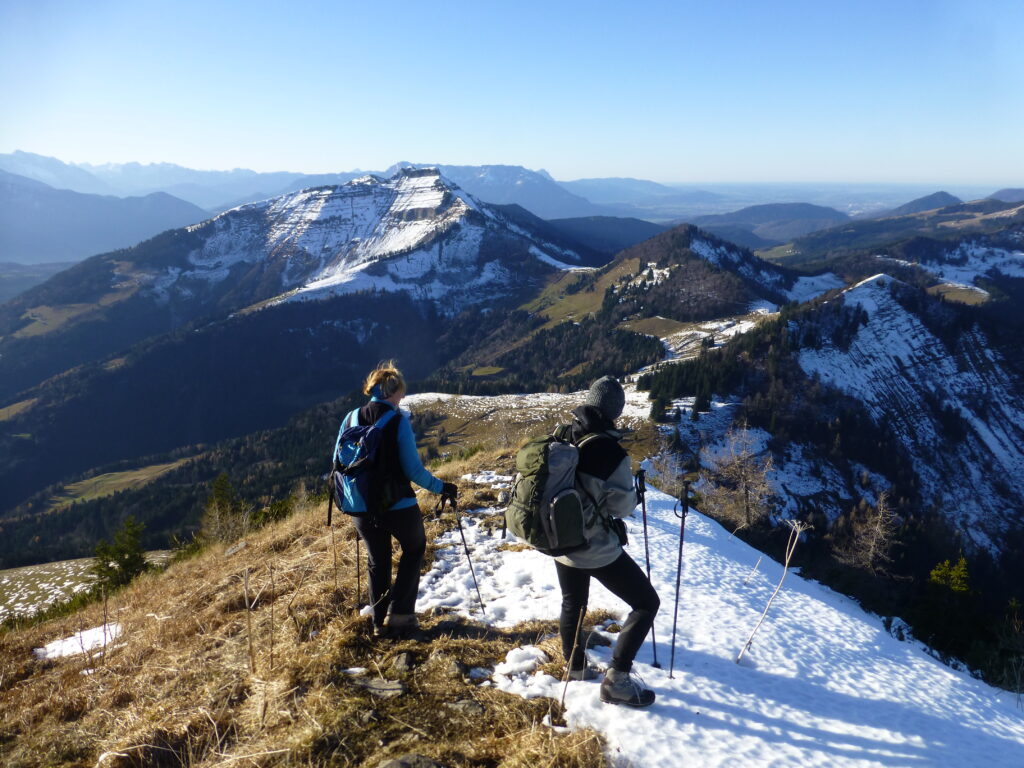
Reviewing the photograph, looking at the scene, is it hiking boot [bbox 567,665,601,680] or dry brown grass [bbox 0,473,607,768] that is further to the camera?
hiking boot [bbox 567,665,601,680]

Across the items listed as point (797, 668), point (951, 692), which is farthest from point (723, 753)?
point (951, 692)

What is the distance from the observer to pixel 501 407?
313 feet

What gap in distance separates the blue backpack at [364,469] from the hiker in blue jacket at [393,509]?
3cm

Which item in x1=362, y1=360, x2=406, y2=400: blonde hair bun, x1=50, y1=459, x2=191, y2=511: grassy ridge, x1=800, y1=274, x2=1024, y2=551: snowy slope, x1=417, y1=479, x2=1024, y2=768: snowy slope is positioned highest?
x1=362, y1=360, x2=406, y2=400: blonde hair bun

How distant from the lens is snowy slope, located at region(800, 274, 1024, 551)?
291ft

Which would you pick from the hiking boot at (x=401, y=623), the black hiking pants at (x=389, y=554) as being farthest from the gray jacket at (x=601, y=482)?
the hiking boot at (x=401, y=623)

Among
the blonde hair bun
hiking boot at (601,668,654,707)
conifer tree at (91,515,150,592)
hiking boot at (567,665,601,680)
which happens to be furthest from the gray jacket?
conifer tree at (91,515,150,592)

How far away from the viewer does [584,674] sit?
5.60 m

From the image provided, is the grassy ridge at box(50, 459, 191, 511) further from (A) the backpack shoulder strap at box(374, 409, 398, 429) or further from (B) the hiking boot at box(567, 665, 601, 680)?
(B) the hiking boot at box(567, 665, 601, 680)

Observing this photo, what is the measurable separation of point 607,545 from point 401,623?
11.0 ft

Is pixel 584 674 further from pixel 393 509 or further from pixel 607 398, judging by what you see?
pixel 607 398

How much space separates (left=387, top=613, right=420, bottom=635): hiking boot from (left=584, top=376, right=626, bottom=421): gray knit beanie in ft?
13.1

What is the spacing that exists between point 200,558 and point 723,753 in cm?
1315

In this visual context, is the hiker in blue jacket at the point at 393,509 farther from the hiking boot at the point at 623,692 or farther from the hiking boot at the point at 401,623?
the hiking boot at the point at 623,692
